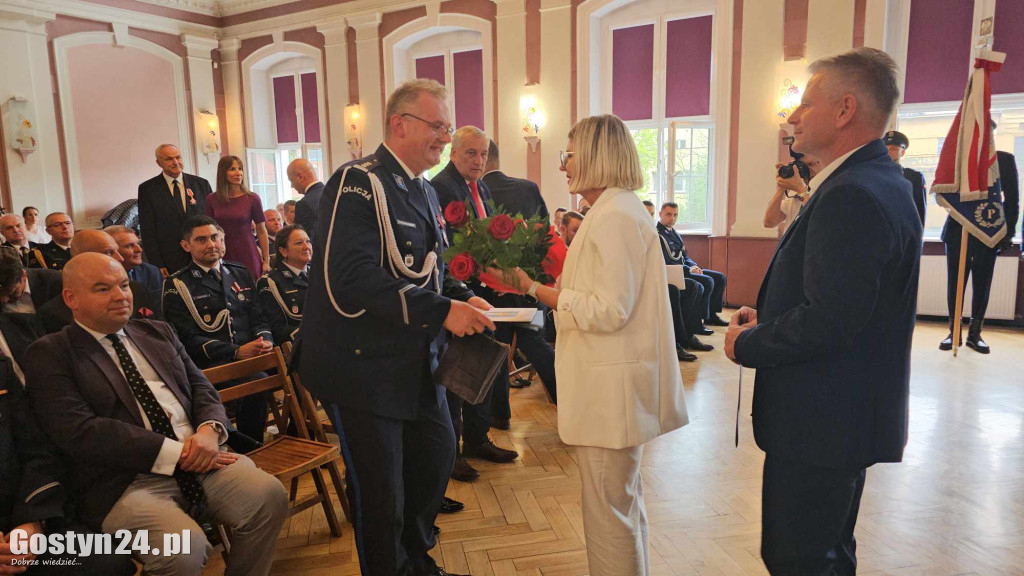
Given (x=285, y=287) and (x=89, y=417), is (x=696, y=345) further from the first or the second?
(x=89, y=417)

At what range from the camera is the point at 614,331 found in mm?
1786

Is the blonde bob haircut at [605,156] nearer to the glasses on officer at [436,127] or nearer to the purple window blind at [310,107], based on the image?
the glasses on officer at [436,127]

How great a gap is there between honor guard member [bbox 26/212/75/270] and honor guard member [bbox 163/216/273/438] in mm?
2430

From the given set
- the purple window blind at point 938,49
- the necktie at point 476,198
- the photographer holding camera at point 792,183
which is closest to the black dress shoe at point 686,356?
the photographer holding camera at point 792,183

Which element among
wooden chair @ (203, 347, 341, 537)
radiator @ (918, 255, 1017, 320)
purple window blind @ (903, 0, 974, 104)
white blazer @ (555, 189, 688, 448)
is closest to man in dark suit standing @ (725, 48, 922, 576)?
white blazer @ (555, 189, 688, 448)

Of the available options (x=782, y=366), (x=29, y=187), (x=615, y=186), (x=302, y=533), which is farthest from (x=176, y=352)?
(x=29, y=187)

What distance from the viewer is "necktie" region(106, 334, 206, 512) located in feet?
6.81

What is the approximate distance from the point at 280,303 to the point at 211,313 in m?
0.39

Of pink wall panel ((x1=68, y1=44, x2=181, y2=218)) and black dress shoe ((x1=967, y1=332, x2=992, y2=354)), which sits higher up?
pink wall panel ((x1=68, y1=44, x2=181, y2=218))

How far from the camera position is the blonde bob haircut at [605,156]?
1.84m

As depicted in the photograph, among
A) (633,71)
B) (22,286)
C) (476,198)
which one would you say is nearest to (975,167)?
(476,198)

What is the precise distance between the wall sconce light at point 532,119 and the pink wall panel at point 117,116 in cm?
622

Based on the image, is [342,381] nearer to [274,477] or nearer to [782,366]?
[274,477]

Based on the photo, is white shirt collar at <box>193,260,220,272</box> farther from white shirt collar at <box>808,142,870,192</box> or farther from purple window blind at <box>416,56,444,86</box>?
purple window blind at <box>416,56,444,86</box>
